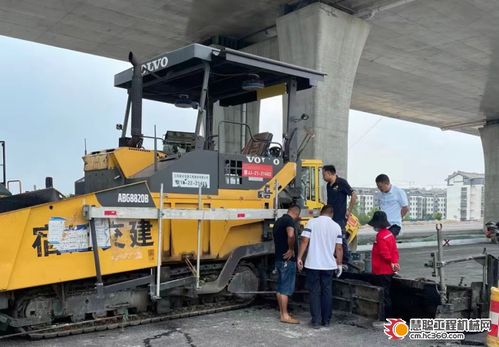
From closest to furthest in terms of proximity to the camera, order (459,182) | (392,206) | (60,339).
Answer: (60,339) → (392,206) → (459,182)

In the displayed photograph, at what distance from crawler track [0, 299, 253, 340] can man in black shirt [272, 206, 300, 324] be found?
84cm

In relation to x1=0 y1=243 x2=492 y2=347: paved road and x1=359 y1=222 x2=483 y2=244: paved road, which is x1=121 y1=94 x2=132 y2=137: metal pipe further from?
x1=359 y1=222 x2=483 y2=244: paved road

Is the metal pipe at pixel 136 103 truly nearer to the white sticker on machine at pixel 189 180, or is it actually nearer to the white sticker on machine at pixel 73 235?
the white sticker on machine at pixel 189 180

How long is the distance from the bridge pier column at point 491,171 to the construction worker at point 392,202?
3071 cm

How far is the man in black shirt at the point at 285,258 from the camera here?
6.37 metres

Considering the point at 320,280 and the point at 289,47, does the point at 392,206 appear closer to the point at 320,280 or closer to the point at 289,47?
the point at 320,280

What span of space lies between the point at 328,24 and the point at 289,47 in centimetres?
124

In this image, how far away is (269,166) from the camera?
7.09 m

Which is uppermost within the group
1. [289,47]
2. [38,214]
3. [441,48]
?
[441,48]

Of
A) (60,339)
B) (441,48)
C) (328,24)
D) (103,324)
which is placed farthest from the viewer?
(441,48)

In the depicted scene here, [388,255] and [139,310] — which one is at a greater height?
[388,255]

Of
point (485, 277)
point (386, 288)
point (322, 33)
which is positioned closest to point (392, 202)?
point (386, 288)

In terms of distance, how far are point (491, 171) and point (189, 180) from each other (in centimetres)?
3384

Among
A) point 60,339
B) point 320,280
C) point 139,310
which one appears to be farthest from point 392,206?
point 60,339
